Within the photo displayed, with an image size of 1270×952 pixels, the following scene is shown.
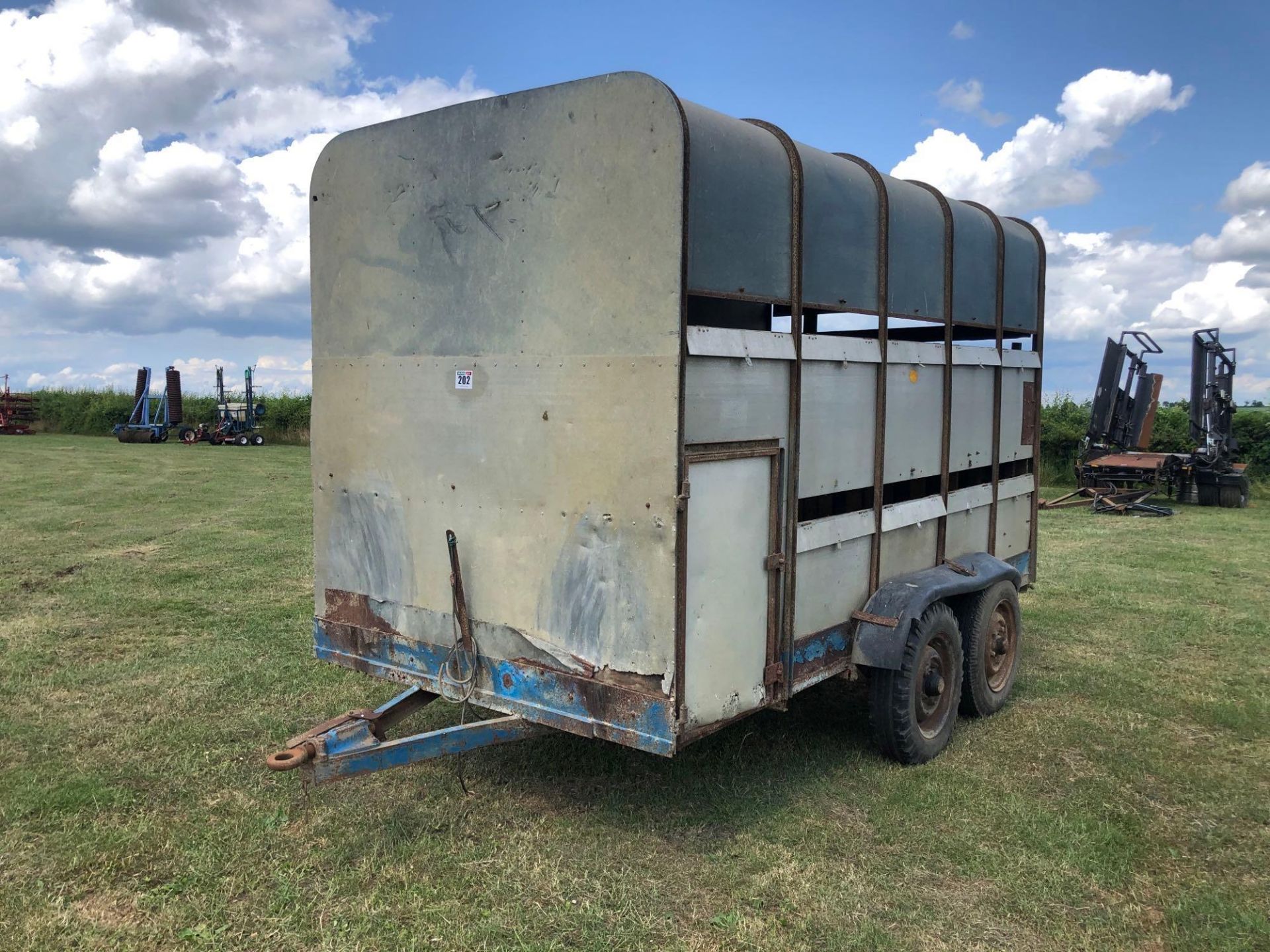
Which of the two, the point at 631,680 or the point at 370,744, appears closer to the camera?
the point at 631,680

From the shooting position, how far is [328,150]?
4.73 metres

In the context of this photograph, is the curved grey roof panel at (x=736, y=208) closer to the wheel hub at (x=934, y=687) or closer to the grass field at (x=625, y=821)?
the wheel hub at (x=934, y=687)

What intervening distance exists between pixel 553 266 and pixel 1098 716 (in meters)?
4.41

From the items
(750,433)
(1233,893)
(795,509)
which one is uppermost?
(750,433)

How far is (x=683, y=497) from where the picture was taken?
367 cm

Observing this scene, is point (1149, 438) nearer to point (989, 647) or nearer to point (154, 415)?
point (989, 647)

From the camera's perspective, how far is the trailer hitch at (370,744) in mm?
3900

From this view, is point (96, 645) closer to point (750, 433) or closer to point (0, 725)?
point (0, 725)

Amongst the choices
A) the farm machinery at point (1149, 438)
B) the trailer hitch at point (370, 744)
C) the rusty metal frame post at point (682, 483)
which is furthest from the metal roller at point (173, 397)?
the rusty metal frame post at point (682, 483)

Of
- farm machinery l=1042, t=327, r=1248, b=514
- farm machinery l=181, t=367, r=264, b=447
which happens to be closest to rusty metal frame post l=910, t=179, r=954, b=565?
farm machinery l=1042, t=327, r=1248, b=514

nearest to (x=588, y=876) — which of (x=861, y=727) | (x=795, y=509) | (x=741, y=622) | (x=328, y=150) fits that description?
(x=741, y=622)

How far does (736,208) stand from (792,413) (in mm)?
929

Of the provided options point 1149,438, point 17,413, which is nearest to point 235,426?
point 17,413

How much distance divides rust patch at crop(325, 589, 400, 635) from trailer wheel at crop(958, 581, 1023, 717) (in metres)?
3.18
